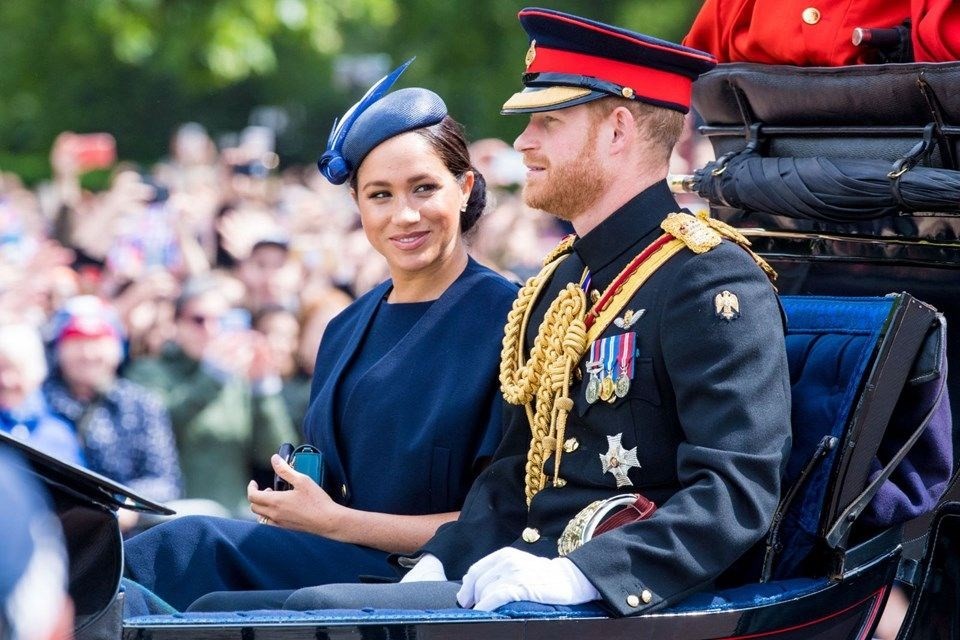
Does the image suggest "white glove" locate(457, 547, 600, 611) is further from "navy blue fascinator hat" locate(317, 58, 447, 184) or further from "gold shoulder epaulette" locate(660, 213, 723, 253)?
"navy blue fascinator hat" locate(317, 58, 447, 184)

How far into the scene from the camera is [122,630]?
2.60 m

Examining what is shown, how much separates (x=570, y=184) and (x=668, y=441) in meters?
0.61

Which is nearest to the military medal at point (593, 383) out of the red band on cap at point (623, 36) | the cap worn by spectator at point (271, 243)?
the red band on cap at point (623, 36)

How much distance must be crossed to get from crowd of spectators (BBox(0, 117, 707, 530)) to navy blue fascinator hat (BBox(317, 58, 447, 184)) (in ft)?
1.40

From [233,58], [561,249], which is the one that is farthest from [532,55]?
[233,58]

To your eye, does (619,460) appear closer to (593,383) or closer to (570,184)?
(593,383)

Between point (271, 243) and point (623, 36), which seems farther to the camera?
point (271, 243)

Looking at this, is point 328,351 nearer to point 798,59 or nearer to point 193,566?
point 193,566

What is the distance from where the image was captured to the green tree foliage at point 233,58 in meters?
13.7

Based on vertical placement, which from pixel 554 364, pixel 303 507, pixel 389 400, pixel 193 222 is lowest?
pixel 303 507

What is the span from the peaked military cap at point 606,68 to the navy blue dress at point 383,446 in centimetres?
63

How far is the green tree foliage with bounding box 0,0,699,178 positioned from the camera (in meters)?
13.7

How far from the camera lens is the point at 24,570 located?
1772mm

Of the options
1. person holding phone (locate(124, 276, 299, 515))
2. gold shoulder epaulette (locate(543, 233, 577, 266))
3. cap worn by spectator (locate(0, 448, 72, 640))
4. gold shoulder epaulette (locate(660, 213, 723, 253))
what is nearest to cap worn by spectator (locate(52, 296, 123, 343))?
person holding phone (locate(124, 276, 299, 515))
